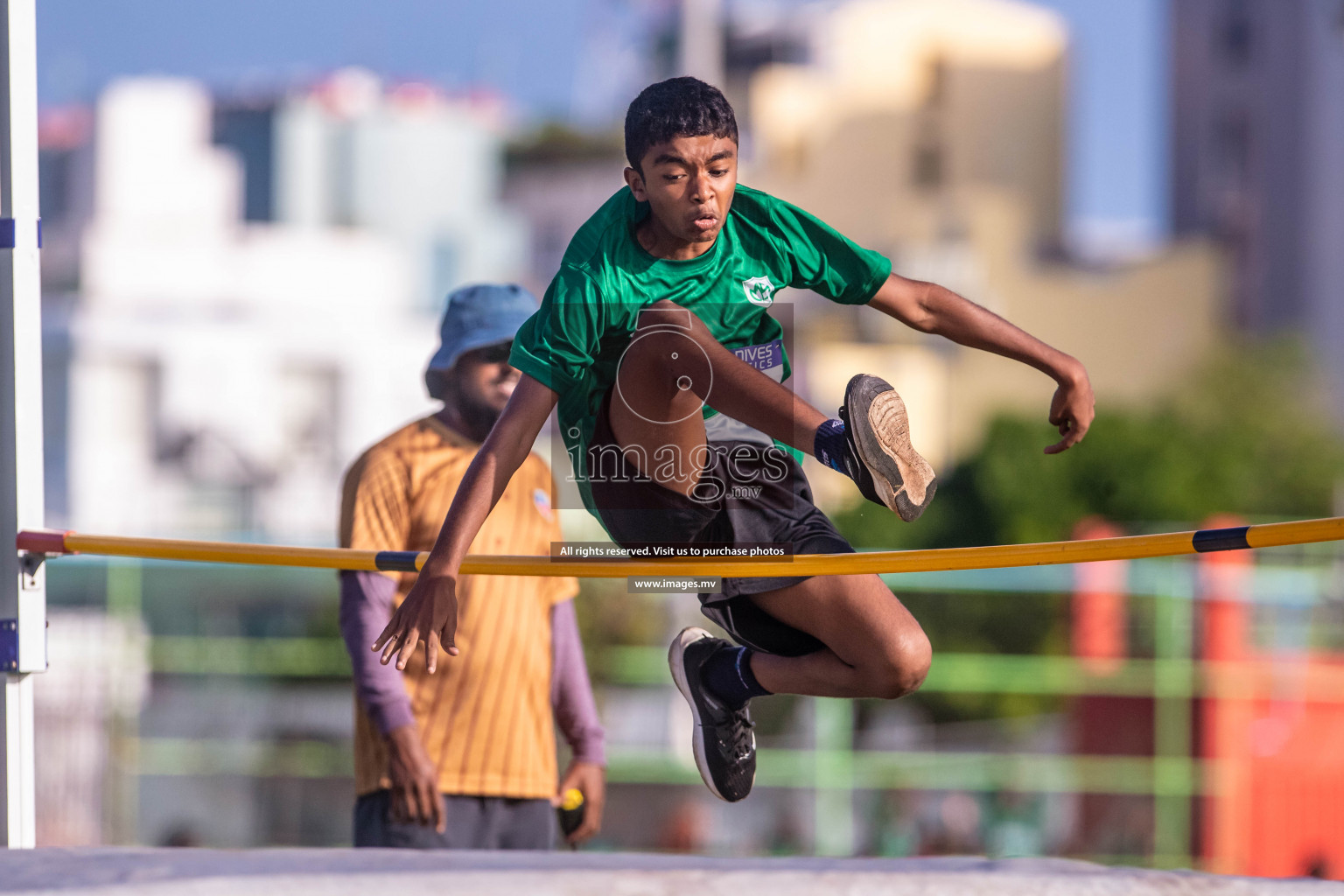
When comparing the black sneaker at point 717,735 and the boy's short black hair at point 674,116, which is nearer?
the boy's short black hair at point 674,116

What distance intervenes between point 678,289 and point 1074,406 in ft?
2.54

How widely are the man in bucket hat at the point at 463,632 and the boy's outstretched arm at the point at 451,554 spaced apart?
2.84 feet

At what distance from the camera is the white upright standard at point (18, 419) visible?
3473 mm

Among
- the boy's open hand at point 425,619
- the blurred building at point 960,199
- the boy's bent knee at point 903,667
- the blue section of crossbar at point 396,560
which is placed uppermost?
the blurred building at point 960,199

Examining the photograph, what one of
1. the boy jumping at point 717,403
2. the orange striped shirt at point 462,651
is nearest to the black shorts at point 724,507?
the boy jumping at point 717,403

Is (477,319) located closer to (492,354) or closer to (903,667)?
(492,354)

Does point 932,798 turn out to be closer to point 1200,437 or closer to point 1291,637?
point 1291,637

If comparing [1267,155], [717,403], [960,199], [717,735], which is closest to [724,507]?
[717,403]

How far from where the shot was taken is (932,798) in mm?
11992

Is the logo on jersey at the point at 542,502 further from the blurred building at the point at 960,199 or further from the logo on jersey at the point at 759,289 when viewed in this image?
the blurred building at the point at 960,199

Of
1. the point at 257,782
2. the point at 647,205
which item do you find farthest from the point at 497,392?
the point at 257,782

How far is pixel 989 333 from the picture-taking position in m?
2.97

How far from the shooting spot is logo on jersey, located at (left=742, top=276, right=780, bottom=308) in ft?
9.68

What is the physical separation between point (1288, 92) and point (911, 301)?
127 ft
